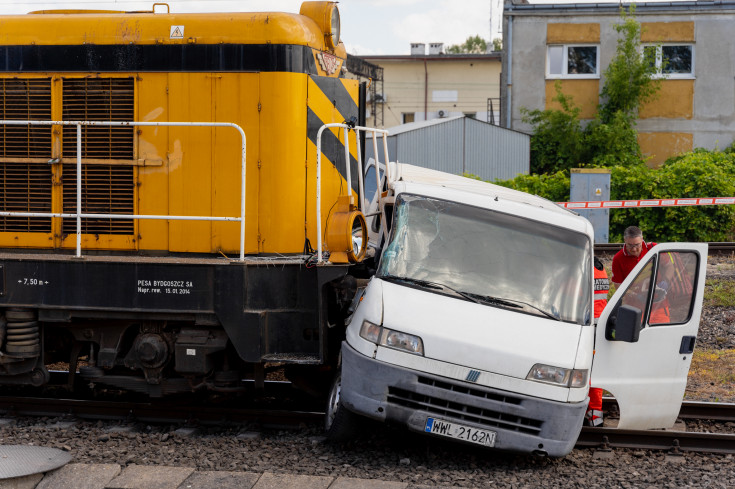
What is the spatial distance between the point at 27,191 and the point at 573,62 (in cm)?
2333

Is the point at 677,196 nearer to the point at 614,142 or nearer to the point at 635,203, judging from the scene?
the point at 635,203

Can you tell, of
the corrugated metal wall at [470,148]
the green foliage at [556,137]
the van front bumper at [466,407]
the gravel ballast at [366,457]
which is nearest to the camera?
the van front bumper at [466,407]

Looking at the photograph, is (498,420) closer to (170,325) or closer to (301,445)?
(301,445)

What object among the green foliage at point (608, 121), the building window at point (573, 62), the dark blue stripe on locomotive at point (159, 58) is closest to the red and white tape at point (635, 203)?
the green foliage at point (608, 121)

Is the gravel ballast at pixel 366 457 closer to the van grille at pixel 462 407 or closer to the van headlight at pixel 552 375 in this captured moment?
the van grille at pixel 462 407

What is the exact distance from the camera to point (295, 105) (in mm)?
6871

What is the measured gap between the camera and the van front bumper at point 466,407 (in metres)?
5.50

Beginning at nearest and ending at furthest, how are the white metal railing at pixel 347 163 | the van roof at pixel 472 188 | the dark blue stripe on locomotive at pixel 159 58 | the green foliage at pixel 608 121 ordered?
the white metal railing at pixel 347 163 → the van roof at pixel 472 188 → the dark blue stripe on locomotive at pixel 159 58 → the green foliage at pixel 608 121

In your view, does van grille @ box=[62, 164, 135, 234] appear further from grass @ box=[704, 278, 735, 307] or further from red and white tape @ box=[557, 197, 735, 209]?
red and white tape @ box=[557, 197, 735, 209]

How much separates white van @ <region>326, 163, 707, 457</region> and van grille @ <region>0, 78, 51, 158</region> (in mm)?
3161

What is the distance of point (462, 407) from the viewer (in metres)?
5.61

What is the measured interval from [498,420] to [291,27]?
3.66 meters

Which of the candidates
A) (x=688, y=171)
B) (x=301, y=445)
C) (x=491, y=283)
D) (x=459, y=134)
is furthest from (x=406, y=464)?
(x=459, y=134)

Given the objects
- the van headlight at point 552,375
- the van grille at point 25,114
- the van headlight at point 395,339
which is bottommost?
the van headlight at point 552,375
